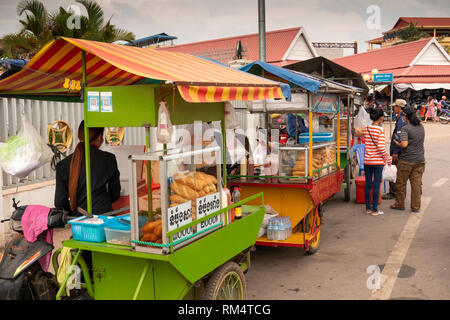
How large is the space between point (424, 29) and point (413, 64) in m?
23.6

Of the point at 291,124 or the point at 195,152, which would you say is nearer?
the point at 195,152

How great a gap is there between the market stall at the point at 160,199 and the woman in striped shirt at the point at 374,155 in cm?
412

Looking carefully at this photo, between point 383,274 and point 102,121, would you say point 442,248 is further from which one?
point 102,121

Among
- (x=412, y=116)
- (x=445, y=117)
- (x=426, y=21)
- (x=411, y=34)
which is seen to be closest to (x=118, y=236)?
(x=412, y=116)

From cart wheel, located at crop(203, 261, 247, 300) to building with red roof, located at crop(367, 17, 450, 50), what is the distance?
5088cm

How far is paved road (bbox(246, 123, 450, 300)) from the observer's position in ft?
14.9

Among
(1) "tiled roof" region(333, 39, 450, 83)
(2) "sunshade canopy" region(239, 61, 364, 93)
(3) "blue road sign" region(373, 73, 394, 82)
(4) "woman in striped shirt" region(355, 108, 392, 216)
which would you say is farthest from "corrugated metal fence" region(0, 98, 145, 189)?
(1) "tiled roof" region(333, 39, 450, 83)

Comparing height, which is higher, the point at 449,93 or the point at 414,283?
the point at 449,93

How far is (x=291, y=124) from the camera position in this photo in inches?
303

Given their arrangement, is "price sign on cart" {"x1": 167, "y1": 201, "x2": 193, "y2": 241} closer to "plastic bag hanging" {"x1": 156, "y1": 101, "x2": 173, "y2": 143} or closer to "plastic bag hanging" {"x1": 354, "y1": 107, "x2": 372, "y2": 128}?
"plastic bag hanging" {"x1": 156, "y1": 101, "x2": 173, "y2": 143}

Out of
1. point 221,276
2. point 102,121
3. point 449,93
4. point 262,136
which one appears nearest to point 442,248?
point 262,136

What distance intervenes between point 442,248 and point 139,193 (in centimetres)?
441

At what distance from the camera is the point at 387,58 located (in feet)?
111

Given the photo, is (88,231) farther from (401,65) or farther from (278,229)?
(401,65)
